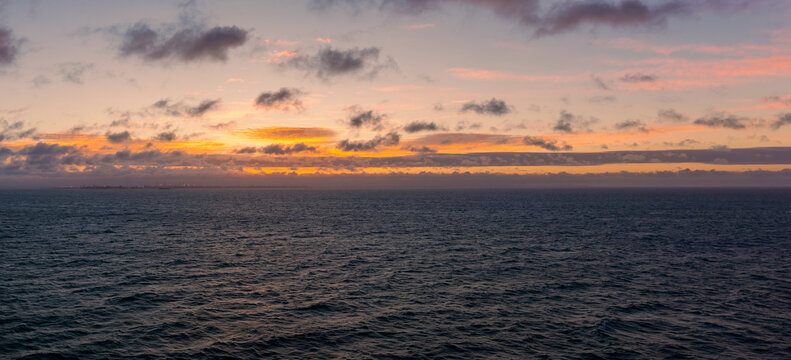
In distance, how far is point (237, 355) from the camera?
92.2 ft

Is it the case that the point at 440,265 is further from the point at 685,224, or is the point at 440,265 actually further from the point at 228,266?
the point at 685,224

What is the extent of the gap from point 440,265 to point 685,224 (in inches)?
3423

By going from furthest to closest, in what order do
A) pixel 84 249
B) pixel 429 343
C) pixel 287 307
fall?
pixel 84 249, pixel 287 307, pixel 429 343

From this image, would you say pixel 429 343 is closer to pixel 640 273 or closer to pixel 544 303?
pixel 544 303

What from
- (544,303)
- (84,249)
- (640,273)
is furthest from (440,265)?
(84,249)

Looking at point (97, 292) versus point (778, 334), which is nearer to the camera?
point (778, 334)

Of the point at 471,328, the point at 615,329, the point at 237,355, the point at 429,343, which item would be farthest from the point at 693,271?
the point at 237,355

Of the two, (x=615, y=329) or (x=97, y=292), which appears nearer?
(x=615, y=329)

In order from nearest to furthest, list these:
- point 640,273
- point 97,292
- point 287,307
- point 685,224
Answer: point 287,307, point 97,292, point 640,273, point 685,224

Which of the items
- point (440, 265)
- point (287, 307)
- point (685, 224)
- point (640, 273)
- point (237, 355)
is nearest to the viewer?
point (237, 355)

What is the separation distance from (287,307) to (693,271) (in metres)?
48.1

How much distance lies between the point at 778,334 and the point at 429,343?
25131 mm

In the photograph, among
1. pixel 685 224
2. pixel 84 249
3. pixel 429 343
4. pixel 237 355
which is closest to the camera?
pixel 237 355

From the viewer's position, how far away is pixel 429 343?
3005 cm
